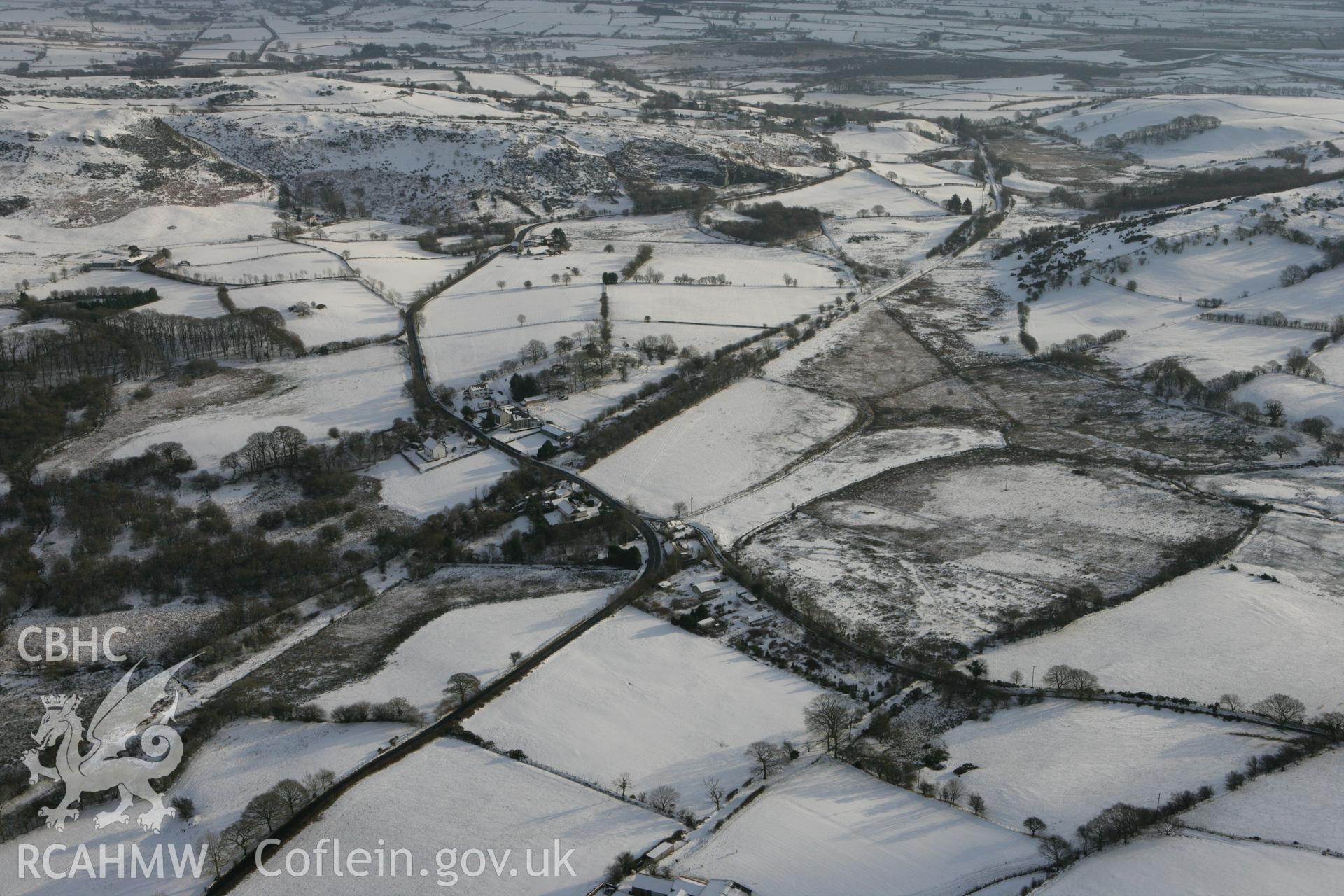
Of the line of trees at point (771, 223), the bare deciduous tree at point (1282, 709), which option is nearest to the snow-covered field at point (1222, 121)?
the line of trees at point (771, 223)

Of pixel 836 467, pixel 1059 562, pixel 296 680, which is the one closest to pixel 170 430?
pixel 296 680

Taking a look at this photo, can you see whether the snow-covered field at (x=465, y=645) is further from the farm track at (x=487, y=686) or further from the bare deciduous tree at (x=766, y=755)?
the bare deciduous tree at (x=766, y=755)

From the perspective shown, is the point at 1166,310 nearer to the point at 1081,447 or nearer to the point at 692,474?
the point at 1081,447

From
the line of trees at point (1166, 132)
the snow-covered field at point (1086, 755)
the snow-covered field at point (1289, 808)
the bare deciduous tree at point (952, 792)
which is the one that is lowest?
the bare deciduous tree at point (952, 792)

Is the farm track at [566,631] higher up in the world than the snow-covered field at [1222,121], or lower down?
lower down

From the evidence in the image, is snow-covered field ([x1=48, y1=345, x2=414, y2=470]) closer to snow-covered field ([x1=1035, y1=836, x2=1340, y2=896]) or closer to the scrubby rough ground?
the scrubby rough ground

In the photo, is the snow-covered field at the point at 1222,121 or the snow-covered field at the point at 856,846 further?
the snow-covered field at the point at 1222,121

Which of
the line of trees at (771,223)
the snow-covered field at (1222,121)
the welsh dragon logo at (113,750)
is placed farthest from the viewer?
the snow-covered field at (1222,121)
